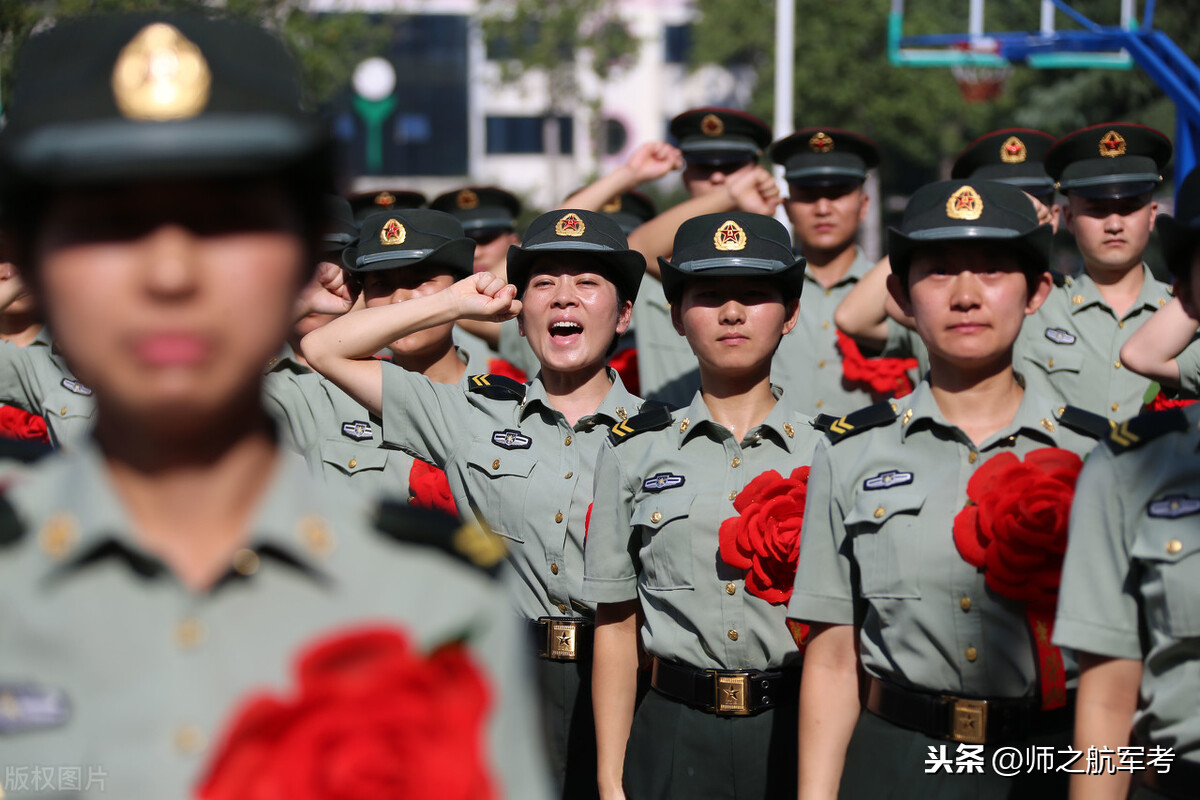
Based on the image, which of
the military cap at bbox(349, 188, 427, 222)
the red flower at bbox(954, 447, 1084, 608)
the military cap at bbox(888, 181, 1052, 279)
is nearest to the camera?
the red flower at bbox(954, 447, 1084, 608)

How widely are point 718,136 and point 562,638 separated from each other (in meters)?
4.25

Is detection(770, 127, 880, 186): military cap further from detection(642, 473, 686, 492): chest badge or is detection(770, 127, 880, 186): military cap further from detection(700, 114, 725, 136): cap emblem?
detection(642, 473, 686, 492): chest badge

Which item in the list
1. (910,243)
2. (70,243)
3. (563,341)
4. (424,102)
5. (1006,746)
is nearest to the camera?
(70,243)

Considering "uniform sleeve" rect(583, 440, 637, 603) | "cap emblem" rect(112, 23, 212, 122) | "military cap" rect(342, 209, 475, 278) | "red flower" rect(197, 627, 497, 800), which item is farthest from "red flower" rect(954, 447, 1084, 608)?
"military cap" rect(342, 209, 475, 278)

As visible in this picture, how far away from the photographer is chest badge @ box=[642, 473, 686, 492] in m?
4.32

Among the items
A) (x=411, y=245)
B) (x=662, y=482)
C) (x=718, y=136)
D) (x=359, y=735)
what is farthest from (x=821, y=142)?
(x=359, y=735)

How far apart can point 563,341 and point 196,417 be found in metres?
3.34

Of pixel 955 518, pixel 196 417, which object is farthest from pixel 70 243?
pixel 955 518

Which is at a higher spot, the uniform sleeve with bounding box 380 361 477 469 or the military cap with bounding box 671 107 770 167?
the military cap with bounding box 671 107 770 167

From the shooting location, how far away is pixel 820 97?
3675cm

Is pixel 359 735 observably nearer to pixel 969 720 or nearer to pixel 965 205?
pixel 969 720

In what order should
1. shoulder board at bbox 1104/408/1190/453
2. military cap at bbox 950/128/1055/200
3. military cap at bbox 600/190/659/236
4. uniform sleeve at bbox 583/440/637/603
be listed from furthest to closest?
1. military cap at bbox 600/190/659/236
2. military cap at bbox 950/128/1055/200
3. uniform sleeve at bbox 583/440/637/603
4. shoulder board at bbox 1104/408/1190/453

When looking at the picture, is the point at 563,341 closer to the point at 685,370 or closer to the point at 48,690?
the point at 685,370

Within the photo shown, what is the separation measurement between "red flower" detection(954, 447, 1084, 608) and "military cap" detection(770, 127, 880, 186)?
4.22 m
